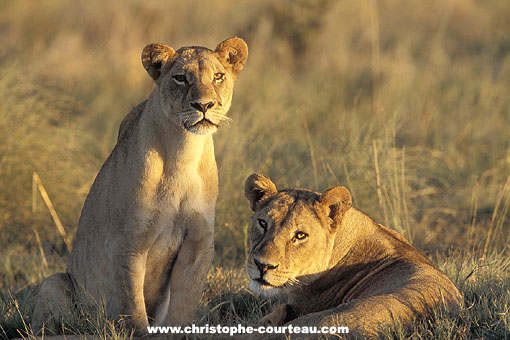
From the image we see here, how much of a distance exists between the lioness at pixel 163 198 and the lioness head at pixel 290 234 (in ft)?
1.24

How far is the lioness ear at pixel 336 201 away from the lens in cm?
480

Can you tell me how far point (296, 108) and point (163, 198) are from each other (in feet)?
22.1

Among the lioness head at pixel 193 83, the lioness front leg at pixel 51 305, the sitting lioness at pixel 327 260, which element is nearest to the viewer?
the sitting lioness at pixel 327 260

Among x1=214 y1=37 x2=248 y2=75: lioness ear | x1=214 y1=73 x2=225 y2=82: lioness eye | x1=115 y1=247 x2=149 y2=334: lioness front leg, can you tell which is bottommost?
x1=115 y1=247 x2=149 y2=334: lioness front leg

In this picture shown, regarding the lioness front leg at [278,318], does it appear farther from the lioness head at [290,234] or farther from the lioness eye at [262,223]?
the lioness eye at [262,223]

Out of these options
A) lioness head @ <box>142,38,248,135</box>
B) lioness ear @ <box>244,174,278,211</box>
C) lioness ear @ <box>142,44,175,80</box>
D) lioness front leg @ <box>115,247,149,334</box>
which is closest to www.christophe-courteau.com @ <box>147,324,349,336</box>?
lioness front leg @ <box>115,247,149,334</box>

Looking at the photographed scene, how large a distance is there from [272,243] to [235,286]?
53.4 inches

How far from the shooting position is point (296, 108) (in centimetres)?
1133

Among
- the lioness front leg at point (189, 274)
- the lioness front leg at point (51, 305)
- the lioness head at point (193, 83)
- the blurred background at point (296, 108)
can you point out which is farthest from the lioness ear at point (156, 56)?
the blurred background at point (296, 108)

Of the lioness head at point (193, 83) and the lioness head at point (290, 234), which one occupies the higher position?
the lioness head at point (193, 83)

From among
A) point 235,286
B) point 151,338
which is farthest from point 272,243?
point 235,286

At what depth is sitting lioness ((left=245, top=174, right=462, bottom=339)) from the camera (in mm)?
4512

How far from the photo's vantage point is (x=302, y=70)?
14867mm

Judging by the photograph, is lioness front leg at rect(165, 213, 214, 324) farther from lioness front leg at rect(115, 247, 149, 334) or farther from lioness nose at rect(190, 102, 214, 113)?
lioness nose at rect(190, 102, 214, 113)
